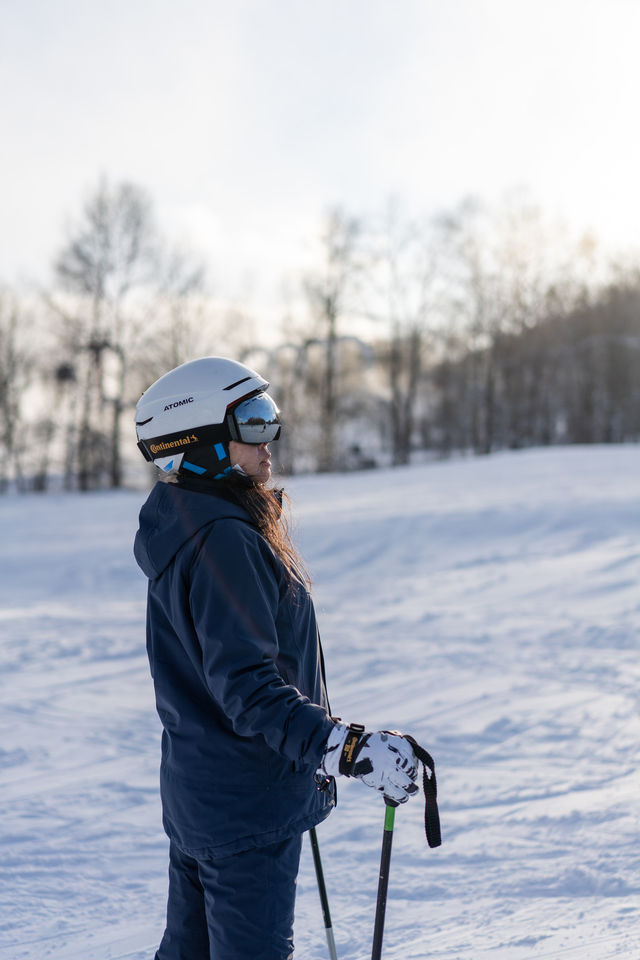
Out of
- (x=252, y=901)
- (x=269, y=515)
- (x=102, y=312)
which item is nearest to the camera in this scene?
(x=252, y=901)

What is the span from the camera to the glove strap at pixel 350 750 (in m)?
1.64

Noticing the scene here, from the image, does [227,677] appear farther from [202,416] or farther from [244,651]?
[202,416]

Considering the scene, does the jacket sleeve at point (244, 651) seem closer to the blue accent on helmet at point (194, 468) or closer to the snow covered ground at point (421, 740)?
the blue accent on helmet at point (194, 468)

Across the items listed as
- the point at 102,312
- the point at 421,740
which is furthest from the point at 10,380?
the point at 421,740

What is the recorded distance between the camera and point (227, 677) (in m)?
1.64

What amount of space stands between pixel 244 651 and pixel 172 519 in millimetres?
330

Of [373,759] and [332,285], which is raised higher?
[332,285]

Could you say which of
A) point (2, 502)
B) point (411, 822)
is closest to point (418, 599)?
point (411, 822)

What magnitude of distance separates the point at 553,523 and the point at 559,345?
29.0 m

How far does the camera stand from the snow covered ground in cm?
295

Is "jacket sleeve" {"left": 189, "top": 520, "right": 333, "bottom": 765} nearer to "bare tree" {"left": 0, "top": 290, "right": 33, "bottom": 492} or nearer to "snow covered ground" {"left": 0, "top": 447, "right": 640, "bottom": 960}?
"snow covered ground" {"left": 0, "top": 447, "right": 640, "bottom": 960}

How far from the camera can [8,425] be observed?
3281 cm

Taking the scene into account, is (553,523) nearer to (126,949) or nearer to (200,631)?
(126,949)

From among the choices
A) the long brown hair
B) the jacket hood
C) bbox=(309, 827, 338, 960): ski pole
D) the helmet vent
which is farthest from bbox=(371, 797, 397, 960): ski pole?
the helmet vent
